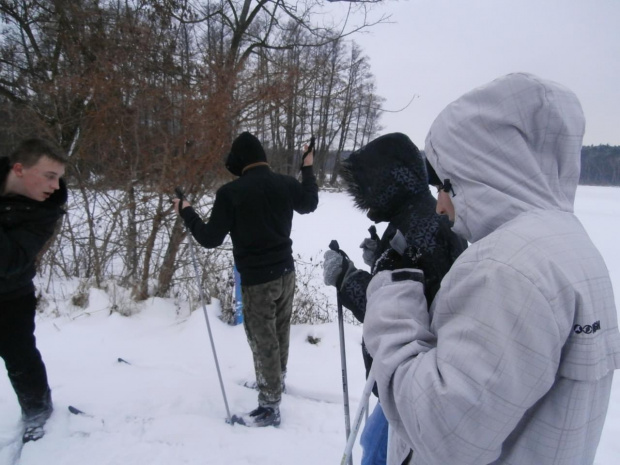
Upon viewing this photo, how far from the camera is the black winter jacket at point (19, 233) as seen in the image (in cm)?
223

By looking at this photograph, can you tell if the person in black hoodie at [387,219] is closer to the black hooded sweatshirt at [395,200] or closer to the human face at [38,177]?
the black hooded sweatshirt at [395,200]

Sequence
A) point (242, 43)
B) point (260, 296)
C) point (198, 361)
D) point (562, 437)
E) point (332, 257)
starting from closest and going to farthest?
point (562, 437), point (332, 257), point (260, 296), point (198, 361), point (242, 43)

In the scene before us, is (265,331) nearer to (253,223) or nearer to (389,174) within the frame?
(253,223)

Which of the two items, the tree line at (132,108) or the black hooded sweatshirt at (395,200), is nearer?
the black hooded sweatshirt at (395,200)

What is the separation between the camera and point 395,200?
1.70 m

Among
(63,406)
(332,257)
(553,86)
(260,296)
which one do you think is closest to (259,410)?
(260,296)

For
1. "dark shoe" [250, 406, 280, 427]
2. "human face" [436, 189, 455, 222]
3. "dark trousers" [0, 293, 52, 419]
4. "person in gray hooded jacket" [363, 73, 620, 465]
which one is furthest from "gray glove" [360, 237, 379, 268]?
"dark trousers" [0, 293, 52, 419]

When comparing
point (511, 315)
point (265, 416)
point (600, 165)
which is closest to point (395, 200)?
point (511, 315)

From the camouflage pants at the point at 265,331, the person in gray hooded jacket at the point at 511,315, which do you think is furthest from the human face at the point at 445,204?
the camouflage pants at the point at 265,331

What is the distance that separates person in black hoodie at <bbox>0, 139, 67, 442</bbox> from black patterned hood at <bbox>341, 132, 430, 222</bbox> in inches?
78.9

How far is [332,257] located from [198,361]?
2600 millimetres

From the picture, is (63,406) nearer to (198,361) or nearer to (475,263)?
(198,361)

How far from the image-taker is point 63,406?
2.85m

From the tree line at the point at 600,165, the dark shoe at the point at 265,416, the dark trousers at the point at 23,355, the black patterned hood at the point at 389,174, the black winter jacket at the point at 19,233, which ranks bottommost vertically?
the dark shoe at the point at 265,416
